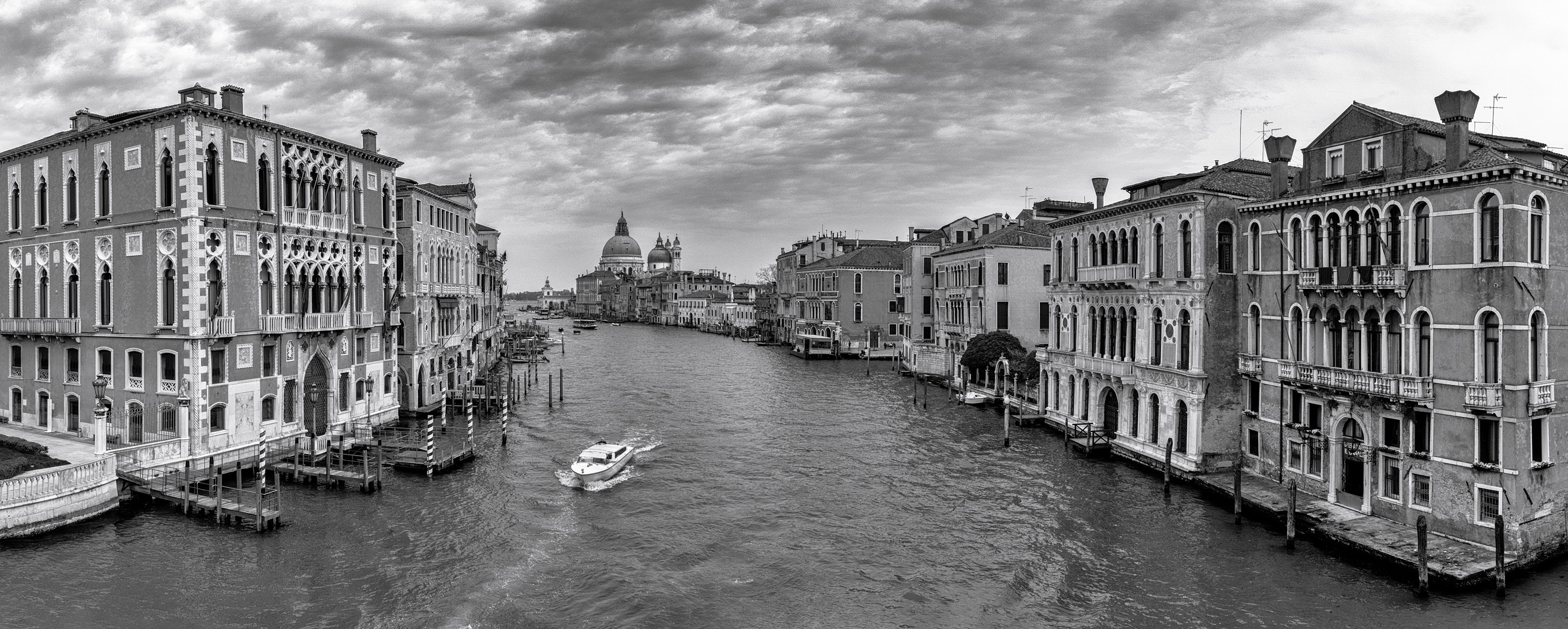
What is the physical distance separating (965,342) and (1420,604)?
1481 inches

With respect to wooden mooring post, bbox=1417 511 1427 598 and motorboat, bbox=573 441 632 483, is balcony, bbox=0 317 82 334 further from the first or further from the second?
wooden mooring post, bbox=1417 511 1427 598

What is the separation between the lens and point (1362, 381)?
2025 cm

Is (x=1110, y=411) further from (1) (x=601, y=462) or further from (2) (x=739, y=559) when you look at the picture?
(1) (x=601, y=462)

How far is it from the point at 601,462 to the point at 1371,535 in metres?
21.1

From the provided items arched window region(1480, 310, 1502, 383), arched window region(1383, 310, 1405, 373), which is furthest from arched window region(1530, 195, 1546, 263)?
arched window region(1383, 310, 1405, 373)

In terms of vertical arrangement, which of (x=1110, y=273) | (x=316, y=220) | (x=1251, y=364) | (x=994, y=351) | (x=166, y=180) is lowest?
(x=994, y=351)

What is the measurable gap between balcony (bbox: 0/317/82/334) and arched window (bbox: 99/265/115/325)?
3.35 feet

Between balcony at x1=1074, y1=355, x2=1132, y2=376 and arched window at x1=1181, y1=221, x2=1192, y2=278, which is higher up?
arched window at x1=1181, y1=221, x2=1192, y2=278

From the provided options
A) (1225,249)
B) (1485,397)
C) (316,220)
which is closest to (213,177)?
(316,220)

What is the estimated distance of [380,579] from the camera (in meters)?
18.6

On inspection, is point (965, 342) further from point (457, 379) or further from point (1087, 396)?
point (457, 379)

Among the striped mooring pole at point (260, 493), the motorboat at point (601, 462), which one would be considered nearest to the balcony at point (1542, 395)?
the motorboat at point (601, 462)

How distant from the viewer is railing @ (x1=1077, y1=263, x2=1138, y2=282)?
97.0 feet

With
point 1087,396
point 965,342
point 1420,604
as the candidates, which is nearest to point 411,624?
point 1420,604
